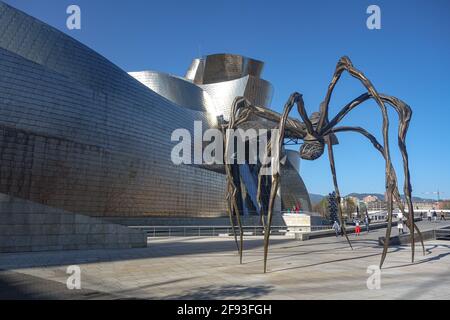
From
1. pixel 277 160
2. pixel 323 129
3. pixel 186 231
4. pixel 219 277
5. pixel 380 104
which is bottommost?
pixel 186 231

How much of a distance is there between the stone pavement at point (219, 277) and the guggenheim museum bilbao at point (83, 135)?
8873 millimetres

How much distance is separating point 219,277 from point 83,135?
2355 centimetres

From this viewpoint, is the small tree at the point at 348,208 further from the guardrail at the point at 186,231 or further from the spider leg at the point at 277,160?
the spider leg at the point at 277,160

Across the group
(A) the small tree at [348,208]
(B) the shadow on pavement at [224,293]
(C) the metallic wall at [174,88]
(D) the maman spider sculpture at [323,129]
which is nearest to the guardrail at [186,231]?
(D) the maman spider sculpture at [323,129]

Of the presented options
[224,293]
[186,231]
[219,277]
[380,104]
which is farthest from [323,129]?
[186,231]

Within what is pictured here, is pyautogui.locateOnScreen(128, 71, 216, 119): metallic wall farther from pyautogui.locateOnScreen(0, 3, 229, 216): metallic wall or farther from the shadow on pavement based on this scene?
the shadow on pavement

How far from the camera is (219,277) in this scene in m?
9.22

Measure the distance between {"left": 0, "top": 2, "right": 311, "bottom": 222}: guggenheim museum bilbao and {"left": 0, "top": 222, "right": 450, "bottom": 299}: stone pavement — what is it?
8873mm

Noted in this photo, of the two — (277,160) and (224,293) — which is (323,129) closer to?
(277,160)

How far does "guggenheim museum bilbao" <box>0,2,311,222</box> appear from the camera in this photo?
25.5 m

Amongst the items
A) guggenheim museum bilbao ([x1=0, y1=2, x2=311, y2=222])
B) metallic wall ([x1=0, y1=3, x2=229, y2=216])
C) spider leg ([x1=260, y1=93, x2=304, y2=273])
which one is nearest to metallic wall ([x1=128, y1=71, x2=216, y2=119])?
guggenheim museum bilbao ([x1=0, y1=2, x2=311, y2=222])

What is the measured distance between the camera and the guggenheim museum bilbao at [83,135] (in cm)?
2545
